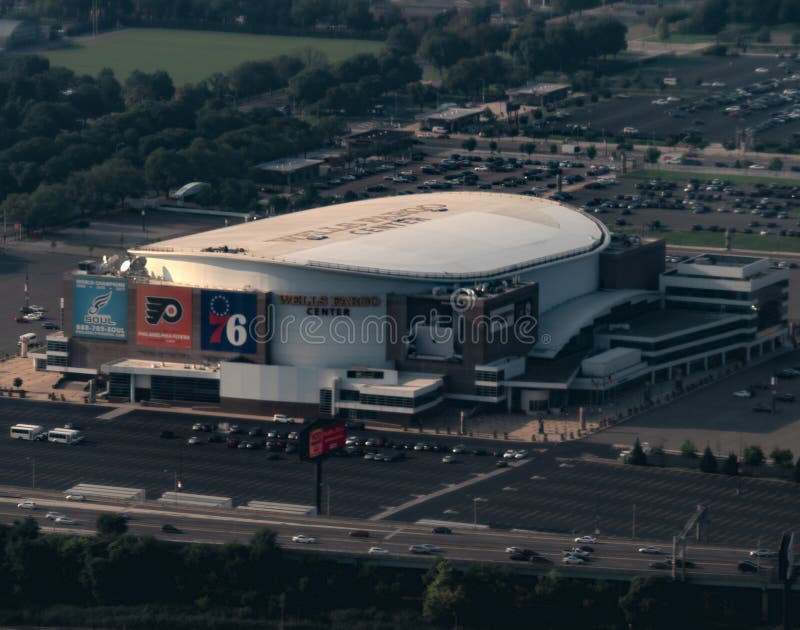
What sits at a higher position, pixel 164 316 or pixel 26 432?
pixel 164 316

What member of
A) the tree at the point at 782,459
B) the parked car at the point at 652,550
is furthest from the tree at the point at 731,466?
the parked car at the point at 652,550

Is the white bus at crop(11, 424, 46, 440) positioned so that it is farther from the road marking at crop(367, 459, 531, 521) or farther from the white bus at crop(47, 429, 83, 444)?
the road marking at crop(367, 459, 531, 521)

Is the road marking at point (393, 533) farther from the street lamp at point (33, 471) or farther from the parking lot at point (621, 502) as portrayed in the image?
the street lamp at point (33, 471)

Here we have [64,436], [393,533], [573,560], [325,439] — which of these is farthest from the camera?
[64,436]

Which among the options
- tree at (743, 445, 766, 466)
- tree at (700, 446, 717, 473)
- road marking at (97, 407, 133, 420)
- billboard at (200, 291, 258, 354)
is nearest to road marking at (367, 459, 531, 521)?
tree at (700, 446, 717, 473)

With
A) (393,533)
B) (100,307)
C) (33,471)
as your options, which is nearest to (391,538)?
(393,533)

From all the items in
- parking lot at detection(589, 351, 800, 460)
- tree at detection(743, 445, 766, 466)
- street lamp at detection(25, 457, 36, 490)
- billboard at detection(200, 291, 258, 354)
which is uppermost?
billboard at detection(200, 291, 258, 354)

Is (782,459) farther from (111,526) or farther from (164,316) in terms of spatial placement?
(164,316)

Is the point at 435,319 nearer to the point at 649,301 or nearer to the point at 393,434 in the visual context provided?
the point at 393,434
